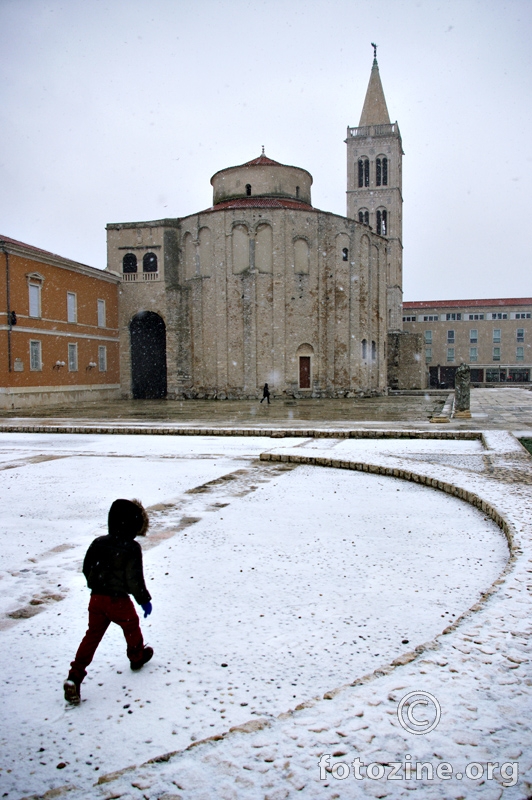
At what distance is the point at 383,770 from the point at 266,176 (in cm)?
3962

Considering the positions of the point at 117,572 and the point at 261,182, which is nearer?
the point at 117,572

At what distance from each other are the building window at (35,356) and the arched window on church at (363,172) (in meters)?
42.9

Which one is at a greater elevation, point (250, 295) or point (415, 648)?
point (250, 295)

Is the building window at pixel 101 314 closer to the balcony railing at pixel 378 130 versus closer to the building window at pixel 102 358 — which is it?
the building window at pixel 102 358

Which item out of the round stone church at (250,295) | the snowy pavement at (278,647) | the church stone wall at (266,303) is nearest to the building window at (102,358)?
the round stone church at (250,295)

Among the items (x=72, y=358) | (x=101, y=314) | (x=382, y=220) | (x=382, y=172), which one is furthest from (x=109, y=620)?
(x=382, y=172)

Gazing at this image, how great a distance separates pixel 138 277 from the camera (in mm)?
38094

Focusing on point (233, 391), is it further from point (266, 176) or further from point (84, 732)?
point (84, 732)

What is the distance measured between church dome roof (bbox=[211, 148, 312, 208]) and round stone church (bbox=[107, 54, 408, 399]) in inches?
2.6

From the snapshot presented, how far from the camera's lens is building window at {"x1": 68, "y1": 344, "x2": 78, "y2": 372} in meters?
32.7

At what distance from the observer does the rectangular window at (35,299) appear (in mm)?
29016

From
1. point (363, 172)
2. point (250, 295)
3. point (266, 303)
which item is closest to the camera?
point (250, 295)

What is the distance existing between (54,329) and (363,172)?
41958 millimetres

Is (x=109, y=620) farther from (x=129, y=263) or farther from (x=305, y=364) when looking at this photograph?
(x=129, y=263)
